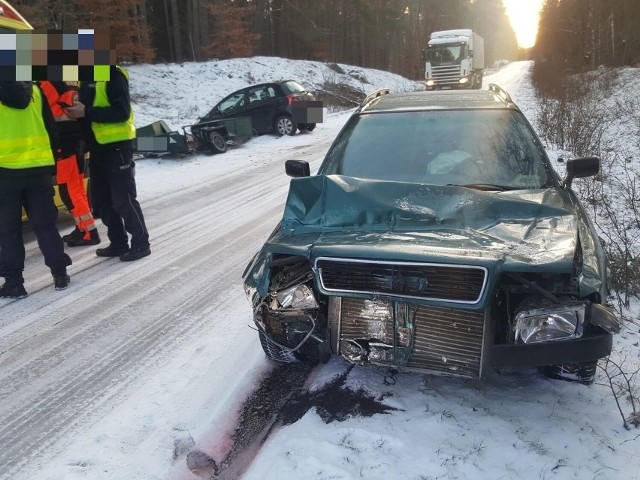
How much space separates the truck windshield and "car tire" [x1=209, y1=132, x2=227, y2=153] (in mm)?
18406

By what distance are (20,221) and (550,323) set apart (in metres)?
4.36

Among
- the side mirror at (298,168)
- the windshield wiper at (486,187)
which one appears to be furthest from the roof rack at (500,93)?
the side mirror at (298,168)

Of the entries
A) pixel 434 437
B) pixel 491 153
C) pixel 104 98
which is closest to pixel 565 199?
pixel 491 153

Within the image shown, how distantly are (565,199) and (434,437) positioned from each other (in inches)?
68.7

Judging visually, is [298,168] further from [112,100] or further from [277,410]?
[112,100]

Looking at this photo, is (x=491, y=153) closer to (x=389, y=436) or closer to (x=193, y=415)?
(x=389, y=436)

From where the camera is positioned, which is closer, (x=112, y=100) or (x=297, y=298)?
(x=297, y=298)

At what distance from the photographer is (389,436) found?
2.65 meters

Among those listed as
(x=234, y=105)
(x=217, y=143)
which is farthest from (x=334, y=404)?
(x=234, y=105)

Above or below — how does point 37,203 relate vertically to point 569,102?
→ below

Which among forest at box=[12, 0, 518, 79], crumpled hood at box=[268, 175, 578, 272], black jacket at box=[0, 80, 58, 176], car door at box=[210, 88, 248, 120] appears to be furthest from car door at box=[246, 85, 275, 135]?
crumpled hood at box=[268, 175, 578, 272]

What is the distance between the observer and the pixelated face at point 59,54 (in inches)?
178

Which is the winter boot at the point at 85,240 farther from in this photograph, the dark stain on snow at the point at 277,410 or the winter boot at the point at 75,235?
the dark stain on snow at the point at 277,410

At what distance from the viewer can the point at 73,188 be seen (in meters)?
5.90
